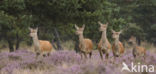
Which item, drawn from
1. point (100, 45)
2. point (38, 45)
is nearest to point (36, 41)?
point (38, 45)

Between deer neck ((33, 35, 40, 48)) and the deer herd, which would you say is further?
deer neck ((33, 35, 40, 48))

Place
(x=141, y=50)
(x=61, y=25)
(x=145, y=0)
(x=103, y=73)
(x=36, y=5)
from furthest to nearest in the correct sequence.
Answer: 1. (x=145, y=0)
2. (x=61, y=25)
3. (x=36, y=5)
4. (x=141, y=50)
5. (x=103, y=73)

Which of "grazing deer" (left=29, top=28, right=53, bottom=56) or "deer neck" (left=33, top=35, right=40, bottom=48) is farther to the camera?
"deer neck" (left=33, top=35, right=40, bottom=48)

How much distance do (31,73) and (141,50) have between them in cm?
687

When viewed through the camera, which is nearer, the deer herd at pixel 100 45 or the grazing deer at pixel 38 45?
the deer herd at pixel 100 45

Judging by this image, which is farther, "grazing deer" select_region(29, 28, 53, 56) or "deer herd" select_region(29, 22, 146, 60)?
"grazing deer" select_region(29, 28, 53, 56)

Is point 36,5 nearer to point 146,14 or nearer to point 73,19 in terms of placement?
point 73,19

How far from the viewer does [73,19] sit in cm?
1698

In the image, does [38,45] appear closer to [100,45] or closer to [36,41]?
[36,41]

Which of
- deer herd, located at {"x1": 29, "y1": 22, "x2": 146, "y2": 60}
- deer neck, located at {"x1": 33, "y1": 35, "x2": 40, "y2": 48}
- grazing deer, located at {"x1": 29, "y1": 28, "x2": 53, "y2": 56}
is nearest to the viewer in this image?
deer herd, located at {"x1": 29, "y1": 22, "x2": 146, "y2": 60}

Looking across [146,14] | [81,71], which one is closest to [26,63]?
[81,71]

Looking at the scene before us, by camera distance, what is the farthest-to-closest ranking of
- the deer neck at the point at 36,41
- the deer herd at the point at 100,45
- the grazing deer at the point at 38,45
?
the deer neck at the point at 36,41 → the grazing deer at the point at 38,45 → the deer herd at the point at 100,45

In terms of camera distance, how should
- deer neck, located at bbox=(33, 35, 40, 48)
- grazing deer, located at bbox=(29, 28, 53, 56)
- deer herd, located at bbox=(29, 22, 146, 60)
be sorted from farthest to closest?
deer neck, located at bbox=(33, 35, 40, 48) < grazing deer, located at bbox=(29, 28, 53, 56) < deer herd, located at bbox=(29, 22, 146, 60)

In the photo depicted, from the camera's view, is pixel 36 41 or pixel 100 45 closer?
pixel 100 45
